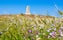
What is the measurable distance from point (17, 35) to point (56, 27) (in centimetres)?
105

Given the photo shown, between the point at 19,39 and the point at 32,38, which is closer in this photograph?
the point at 19,39

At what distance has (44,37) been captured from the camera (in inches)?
132

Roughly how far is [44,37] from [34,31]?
0.38m

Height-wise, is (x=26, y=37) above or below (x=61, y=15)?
below

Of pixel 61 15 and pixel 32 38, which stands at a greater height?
pixel 61 15

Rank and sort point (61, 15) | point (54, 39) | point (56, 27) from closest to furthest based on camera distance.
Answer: point (54, 39)
point (56, 27)
point (61, 15)

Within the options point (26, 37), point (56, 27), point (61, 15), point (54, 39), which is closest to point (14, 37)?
point (26, 37)

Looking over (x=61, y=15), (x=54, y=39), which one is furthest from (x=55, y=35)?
(x=61, y=15)

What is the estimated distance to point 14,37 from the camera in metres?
2.96

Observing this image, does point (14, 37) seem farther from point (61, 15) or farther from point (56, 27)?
point (61, 15)

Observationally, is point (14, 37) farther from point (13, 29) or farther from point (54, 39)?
point (54, 39)

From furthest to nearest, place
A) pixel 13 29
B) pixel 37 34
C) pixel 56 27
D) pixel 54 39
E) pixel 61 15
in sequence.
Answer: pixel 61 15 → pixel 56 27 → pixel 37 34 → pixel 54 39 → pixel 13 29

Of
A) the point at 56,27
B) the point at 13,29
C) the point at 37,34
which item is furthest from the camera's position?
the point at 56,27

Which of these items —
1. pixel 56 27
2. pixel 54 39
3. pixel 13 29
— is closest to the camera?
pixel 13 29
